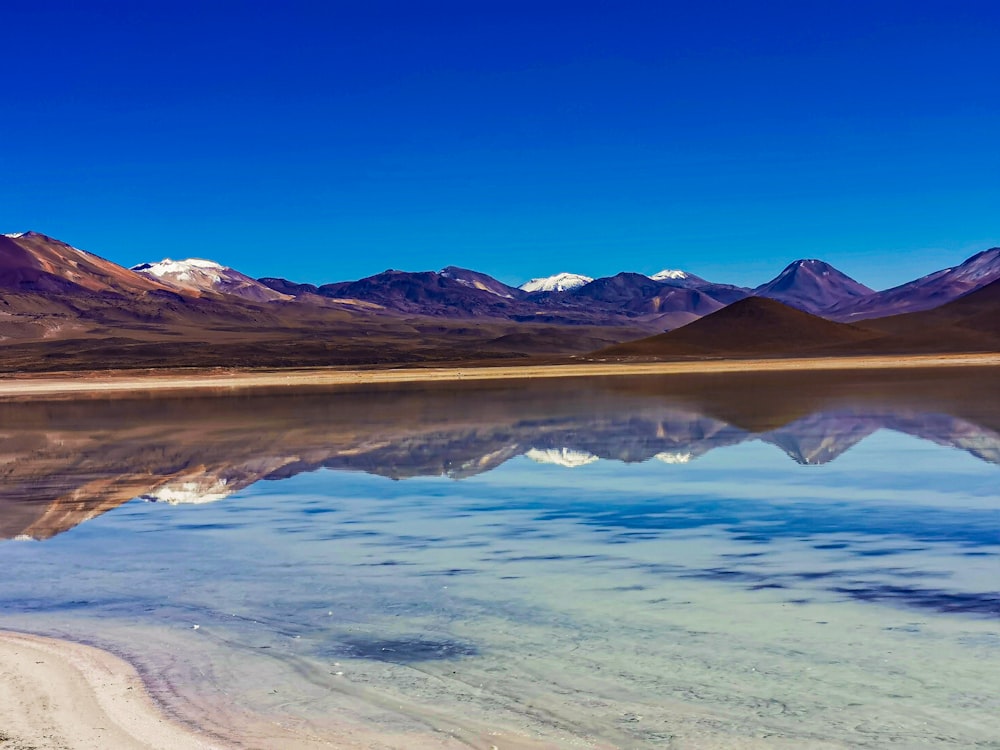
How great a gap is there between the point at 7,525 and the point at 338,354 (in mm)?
119516

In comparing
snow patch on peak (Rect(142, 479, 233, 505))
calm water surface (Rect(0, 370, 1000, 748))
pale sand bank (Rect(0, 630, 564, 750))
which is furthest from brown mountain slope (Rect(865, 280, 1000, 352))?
pale sand bank (Rect(0, 630, 564, 750))

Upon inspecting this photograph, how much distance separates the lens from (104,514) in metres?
15.5

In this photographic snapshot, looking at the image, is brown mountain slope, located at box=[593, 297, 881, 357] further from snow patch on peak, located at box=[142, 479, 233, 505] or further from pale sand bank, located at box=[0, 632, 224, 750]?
pale sand bank, located at box=[0, 632, 224, 750]

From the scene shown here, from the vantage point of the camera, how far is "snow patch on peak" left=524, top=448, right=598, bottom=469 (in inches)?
776

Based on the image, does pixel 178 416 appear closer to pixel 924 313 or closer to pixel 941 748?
pixel 941 748

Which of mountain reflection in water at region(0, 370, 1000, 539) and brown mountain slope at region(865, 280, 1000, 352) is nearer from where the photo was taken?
mountain reflection in water at region(0, 370, 1000, 539)

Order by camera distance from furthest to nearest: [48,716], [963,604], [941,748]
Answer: [963,604] < [48,716] < [941,748]

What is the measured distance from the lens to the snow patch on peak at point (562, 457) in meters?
19.7

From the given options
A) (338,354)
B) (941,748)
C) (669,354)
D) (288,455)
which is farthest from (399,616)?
(338,354)

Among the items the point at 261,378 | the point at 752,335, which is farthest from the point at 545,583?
the point at 752,335

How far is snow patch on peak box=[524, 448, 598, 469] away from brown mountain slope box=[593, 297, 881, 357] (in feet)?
315

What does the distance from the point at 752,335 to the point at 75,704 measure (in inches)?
5316

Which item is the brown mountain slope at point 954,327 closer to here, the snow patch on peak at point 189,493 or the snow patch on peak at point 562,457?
the snow patch on peak at point 562,457

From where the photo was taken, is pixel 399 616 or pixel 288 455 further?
pixel 288 455
